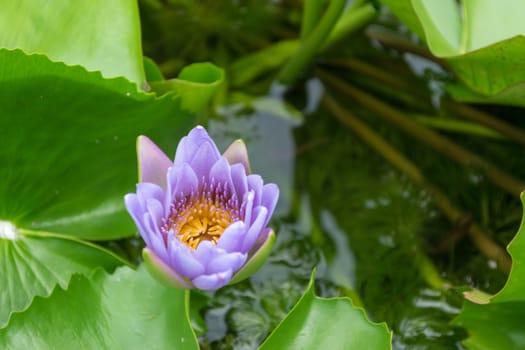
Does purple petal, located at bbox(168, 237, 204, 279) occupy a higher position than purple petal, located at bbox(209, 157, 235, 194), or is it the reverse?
purple petal, located at bbox(209, 157, 235, 194)

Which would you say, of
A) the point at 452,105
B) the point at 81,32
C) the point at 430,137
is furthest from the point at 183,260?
the point at 452,105

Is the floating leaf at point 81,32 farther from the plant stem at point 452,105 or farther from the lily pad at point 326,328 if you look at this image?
the plant stem at point 452,105

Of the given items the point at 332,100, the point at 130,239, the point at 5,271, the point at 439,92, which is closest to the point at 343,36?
the point at 332,100

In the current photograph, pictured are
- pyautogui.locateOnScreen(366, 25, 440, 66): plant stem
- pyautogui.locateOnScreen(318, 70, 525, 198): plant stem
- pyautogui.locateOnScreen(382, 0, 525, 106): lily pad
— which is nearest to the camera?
pyautogui.locateOnScreen(382, 0, 525, 106): lily pad

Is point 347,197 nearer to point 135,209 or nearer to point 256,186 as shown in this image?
point 256,186

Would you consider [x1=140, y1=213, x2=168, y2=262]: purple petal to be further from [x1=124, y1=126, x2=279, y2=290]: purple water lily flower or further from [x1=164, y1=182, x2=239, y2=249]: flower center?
[x1=164, y1=182, x2=239, y2=249]: flower center

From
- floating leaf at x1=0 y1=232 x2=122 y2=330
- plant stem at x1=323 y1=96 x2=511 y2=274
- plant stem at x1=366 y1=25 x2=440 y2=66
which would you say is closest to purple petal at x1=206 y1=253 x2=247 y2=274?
floating leaf at x1=0 y1=232 x2=122 y2=330

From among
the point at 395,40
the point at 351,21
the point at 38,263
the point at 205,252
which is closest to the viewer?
the point at 205,252
